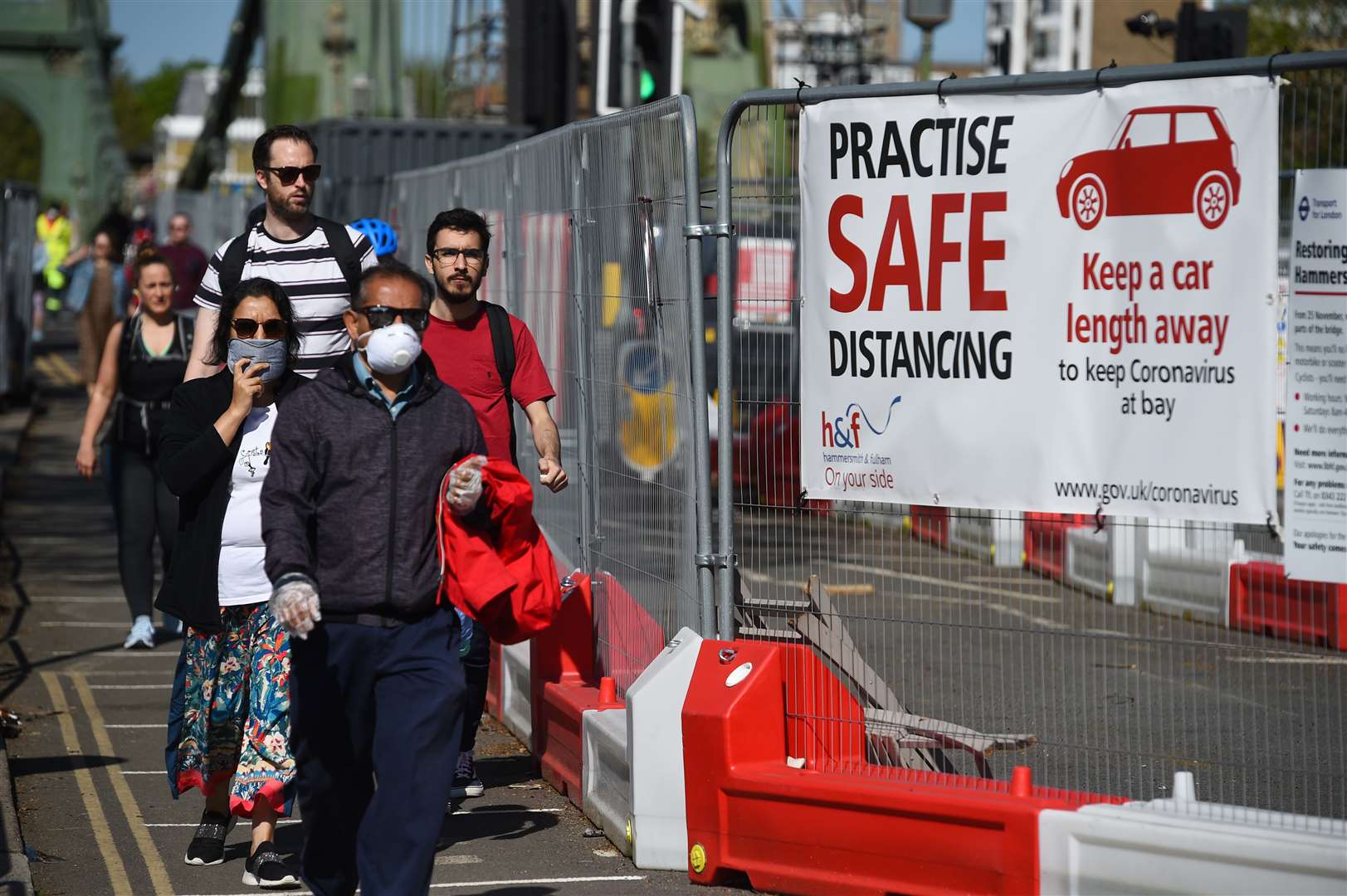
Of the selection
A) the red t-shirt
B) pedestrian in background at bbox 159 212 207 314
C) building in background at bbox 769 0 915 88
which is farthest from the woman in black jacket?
building in background at bbox 769 0 915 88

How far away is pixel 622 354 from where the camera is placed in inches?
268

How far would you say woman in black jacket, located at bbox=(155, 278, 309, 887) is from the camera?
5.57m

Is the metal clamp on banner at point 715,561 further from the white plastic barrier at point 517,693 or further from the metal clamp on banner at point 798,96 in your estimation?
the white plastic barrier at point 517,693

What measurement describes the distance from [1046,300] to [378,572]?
6.80ft

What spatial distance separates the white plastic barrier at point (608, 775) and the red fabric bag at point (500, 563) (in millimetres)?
1241

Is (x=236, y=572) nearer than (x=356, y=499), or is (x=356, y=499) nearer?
(x=356, y=499)

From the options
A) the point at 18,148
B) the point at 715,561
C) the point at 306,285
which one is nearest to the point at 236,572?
the point at 306,285

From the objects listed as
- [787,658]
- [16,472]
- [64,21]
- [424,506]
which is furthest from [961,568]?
[64,21]

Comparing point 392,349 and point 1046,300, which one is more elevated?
point 1046,300

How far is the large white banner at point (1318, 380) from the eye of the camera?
4.75 metres

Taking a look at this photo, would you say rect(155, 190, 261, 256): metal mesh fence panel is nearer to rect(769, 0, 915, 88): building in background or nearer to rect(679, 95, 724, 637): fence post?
rect(769, 0, 915, 88): building in background

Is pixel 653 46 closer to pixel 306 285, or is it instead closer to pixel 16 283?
pixel 16 283

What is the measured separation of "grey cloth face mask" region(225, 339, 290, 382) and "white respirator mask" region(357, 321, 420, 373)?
110cm

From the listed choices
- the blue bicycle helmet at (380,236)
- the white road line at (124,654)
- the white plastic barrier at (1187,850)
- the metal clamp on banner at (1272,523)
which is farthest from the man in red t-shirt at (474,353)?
the white road line at (124,654)
